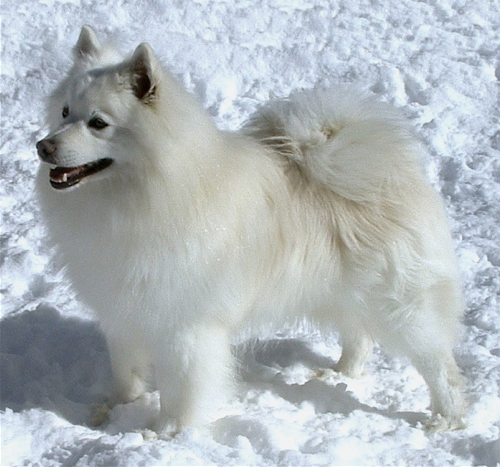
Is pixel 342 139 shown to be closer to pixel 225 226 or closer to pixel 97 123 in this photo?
pixel 225 226

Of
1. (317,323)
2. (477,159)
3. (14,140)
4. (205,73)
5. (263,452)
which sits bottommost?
(263,452)

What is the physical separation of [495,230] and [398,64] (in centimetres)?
224

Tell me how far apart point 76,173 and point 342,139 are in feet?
4.17

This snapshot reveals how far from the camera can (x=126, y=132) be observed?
297 cm

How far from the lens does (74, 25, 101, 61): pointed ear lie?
3.33 m

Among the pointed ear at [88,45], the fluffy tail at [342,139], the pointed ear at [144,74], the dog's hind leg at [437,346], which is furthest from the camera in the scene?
the dog's hind leg at [437,346]

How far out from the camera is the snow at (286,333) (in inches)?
137

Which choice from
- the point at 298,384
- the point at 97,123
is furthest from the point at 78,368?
the point at 97,123

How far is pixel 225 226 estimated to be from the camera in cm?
323

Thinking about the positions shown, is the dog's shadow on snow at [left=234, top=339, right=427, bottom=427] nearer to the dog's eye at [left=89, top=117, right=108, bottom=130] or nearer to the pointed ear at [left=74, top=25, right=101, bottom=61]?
the dog's eye at [left=89, top=117, right=108, bottom=130]

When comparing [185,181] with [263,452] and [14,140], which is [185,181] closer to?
[263,452]

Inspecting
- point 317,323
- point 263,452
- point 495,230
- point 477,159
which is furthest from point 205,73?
point 263,452

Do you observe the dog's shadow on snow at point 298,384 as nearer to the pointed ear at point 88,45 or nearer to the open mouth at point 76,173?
the open mouth at point 76,173

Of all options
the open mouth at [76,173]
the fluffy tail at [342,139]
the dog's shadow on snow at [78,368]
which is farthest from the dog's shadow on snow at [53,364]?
the fluffy tail at [342,139]
